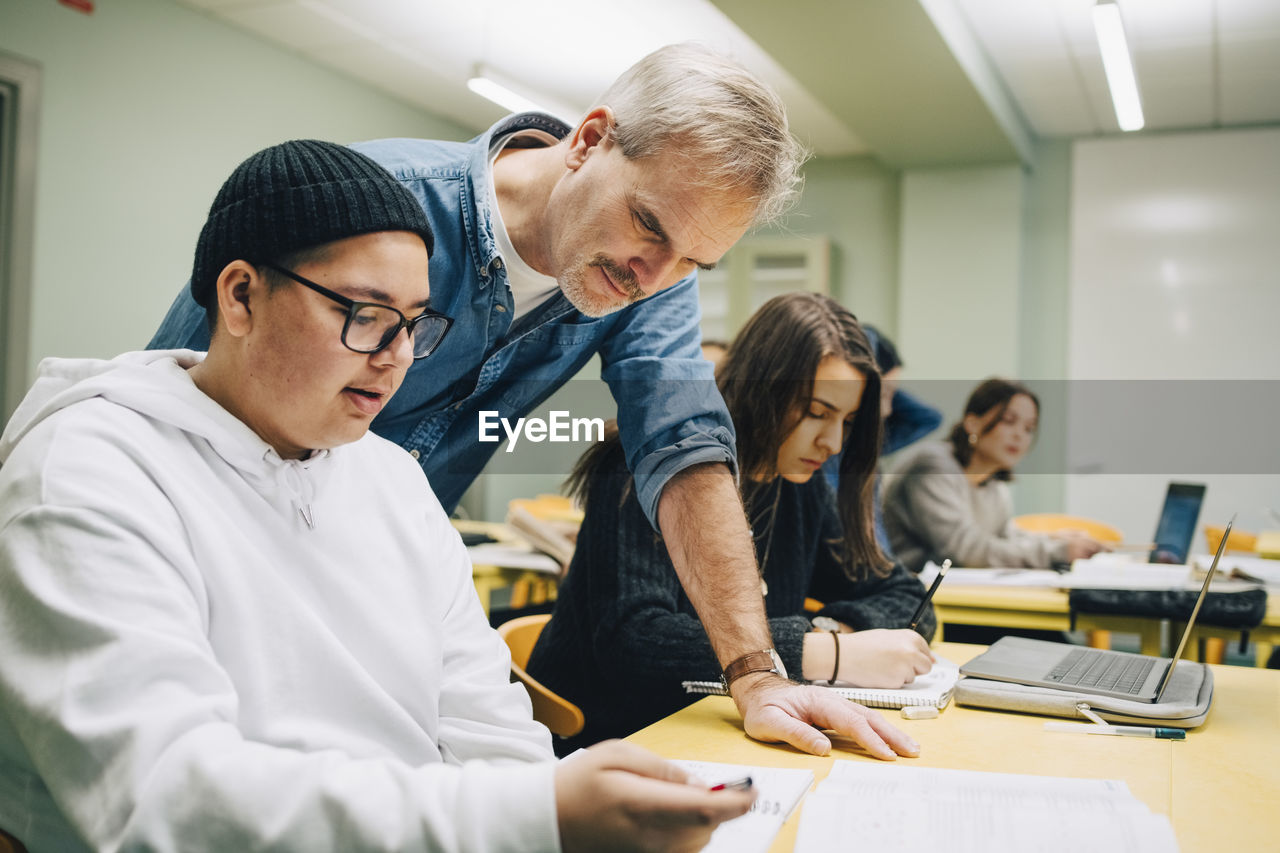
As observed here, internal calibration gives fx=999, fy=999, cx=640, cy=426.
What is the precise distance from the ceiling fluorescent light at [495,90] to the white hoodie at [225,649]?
4037 mm

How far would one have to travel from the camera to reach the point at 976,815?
92 cm

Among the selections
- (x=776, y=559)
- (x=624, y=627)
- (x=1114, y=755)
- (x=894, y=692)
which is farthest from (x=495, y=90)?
(x=1114, y=755)

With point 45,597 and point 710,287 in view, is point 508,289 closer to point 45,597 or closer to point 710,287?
point 45,597

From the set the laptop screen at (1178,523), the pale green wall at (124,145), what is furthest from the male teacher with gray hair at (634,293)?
the pale green wall at (124,145)

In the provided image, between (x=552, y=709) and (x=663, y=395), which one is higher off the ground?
(x=663, y=395)

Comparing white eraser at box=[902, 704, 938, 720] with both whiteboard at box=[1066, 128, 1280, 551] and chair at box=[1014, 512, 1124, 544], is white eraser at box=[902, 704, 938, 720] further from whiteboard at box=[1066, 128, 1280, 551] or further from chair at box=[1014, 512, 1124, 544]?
whiteboard at box=[1066, 128, 1280, 551]

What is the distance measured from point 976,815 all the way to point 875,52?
4.19 metres

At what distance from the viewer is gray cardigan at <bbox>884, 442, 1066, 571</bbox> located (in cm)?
344

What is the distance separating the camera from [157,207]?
4.34 metres

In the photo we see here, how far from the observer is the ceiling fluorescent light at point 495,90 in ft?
15.9

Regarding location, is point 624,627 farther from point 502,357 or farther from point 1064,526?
point 1064,526

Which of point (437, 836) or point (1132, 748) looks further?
point (1132, 748)

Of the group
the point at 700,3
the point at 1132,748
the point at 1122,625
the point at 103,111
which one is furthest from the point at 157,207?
the point at 1132,748

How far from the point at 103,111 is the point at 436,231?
11.6 ft
